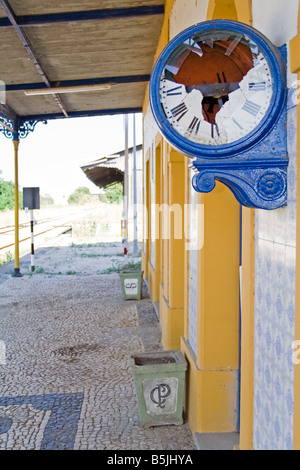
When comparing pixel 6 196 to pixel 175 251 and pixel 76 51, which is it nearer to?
pixel 76 51

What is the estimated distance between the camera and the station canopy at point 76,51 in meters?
5.34

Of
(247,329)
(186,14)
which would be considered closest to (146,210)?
(186,14)

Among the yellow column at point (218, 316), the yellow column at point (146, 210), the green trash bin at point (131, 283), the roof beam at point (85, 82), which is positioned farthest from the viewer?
the yellow column at point (146, 210)

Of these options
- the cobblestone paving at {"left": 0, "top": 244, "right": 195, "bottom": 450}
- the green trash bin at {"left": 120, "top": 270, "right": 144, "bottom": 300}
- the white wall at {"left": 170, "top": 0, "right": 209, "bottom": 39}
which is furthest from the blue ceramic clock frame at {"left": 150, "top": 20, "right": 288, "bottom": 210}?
the green trash bin at {"left": 120, "top": 270, "right": 144, "bottom": 300}

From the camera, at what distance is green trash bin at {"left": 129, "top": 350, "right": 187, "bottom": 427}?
376cm

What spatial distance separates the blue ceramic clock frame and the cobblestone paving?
2425 millimetres

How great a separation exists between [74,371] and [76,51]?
4.42 meters

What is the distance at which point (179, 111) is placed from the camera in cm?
186

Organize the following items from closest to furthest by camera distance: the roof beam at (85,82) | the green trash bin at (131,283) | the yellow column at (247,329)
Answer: the yellow column at (247,329) → the roof beam at (85,82) → the green trash bin at (131,283)

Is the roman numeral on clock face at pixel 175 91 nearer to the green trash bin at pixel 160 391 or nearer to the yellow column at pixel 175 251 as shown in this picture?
the green trash bin at pixel 160 391

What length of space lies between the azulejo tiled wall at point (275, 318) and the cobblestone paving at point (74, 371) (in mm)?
1629

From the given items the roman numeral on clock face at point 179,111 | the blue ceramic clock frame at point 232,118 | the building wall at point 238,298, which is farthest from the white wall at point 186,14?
the roman numeral on clock face at point 179,111
